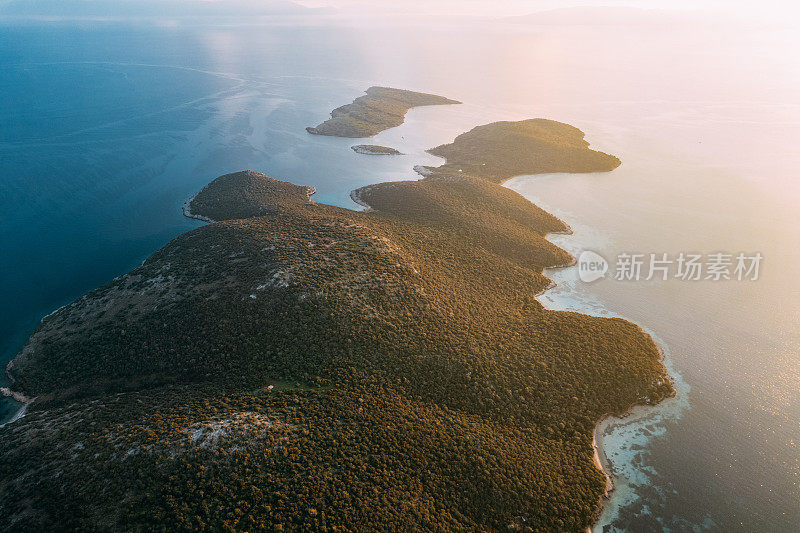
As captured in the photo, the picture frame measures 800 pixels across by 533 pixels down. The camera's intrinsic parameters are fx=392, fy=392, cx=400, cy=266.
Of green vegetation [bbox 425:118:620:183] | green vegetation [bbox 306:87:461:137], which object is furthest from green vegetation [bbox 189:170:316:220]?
green vegetation [bbox 306:87:461:137]

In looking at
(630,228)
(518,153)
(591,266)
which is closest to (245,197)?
(591,266)

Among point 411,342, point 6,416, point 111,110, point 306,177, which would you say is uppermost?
point 111,110

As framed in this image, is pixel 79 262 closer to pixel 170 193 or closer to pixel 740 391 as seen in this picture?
pixel 170 193

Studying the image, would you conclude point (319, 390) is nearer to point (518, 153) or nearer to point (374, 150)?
point (374, 150)

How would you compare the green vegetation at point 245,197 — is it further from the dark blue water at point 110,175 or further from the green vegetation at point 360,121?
the green vegetation at point 360,121

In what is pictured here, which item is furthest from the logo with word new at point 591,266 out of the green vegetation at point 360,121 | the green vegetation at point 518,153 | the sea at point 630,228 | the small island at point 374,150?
the green vegetation at point 360,121

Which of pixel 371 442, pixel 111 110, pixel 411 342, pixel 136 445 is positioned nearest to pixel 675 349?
pixel 411 342
